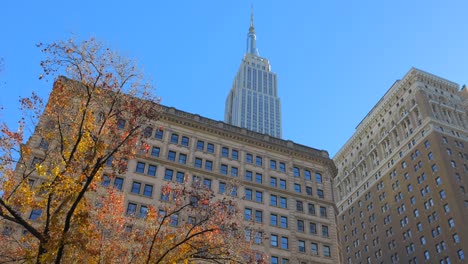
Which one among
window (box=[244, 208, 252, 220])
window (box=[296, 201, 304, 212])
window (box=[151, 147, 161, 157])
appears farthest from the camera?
window (box=[296, 201, 304, 212])

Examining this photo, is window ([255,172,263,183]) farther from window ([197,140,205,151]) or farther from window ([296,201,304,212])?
window ([197,140,205,151])

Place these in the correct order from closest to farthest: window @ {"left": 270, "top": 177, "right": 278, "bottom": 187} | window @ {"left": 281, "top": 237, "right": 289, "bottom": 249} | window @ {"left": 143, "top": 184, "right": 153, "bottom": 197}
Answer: window @ {"left": 143, "top": 184, "right": 153, "bottom": 197}
window @ {"left": 281, "top": 237, "right": 289, "bottom": 249}
window @ {"left": 270, "top": 177, "right": 278, "bottom": 187}

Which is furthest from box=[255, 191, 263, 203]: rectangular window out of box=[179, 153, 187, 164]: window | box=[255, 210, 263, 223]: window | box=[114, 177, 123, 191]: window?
box=[114, 177, 123, 191]: window

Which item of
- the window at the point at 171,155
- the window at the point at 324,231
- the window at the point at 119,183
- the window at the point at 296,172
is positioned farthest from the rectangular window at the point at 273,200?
the window at the point at 119,183

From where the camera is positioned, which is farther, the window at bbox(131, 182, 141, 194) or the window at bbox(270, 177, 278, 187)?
the window at bbox(270, 177, 278, 187)

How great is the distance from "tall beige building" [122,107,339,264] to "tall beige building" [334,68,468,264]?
27.6 meters

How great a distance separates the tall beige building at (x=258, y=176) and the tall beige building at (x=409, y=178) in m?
27.6

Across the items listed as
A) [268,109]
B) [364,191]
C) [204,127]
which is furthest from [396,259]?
[268,109]

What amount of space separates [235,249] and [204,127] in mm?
40877

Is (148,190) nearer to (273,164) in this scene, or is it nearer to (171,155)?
(171,155)

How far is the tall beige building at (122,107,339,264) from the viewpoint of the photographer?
51.6 meters

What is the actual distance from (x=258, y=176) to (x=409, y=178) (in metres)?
43.6

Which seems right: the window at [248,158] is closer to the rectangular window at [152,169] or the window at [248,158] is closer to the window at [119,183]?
the rectangular window at [152,169]

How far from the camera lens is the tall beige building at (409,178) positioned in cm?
7612
